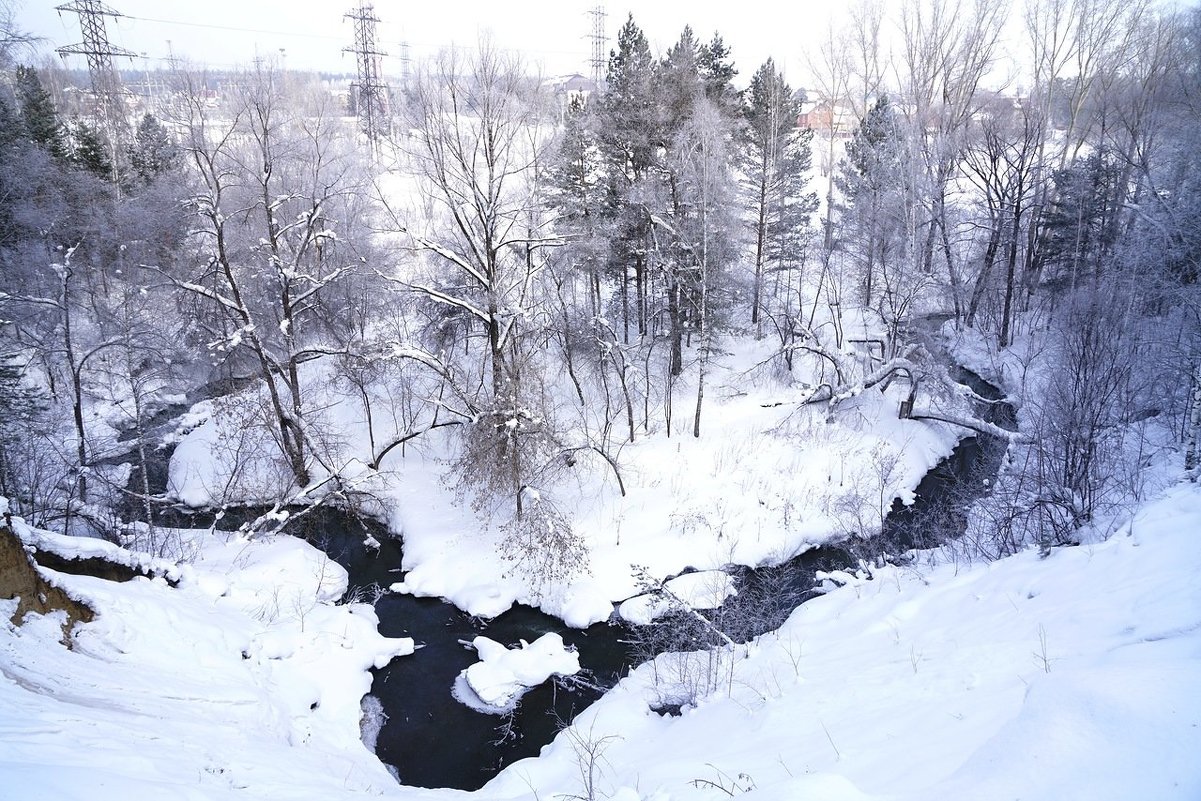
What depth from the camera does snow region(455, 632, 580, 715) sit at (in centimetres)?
1097

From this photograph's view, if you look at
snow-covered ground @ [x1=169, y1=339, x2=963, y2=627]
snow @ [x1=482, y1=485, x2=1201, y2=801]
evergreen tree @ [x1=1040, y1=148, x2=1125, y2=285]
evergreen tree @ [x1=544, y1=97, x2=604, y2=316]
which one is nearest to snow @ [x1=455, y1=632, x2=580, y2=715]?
snow-covered ground @ [x1=169, y1=339, x2=963, y2=627]

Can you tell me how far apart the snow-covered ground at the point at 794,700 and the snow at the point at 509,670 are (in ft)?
5.01

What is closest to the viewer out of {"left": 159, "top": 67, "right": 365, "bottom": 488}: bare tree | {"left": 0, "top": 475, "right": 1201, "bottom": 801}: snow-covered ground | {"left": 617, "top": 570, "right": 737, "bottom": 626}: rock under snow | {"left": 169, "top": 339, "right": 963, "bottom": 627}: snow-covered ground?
{"left": 0, "top": 475, "right": 1201, "bottom": 801}: snow-covered ground

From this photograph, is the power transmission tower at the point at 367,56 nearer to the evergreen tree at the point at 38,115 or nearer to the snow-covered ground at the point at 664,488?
the evergreen tree at the point at 38,115

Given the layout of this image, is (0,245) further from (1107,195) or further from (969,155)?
(1107,195)

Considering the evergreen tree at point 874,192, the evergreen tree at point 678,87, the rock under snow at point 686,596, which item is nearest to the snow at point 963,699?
the rock under snow at point 686,596

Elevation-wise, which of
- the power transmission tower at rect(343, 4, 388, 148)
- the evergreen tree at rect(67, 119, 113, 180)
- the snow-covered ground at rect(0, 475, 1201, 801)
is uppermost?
the power transmission tower at rect(343, 4, 388, 148)

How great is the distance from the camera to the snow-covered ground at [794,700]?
4285mm

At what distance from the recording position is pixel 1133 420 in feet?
45.8

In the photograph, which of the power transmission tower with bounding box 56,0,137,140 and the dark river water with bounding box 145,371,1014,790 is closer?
the dark river water with bounding box 145,371,1014,790

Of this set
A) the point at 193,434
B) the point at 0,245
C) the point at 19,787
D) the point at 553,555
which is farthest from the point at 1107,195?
the point at 0,245

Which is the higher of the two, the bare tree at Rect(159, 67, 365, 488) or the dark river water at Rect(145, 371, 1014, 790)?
the bare tree at Rect(159, 67, 365, 488)

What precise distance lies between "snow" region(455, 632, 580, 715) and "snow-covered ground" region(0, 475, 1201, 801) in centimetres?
153

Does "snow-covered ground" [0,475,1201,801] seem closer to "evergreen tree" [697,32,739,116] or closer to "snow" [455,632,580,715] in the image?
"snow" [455,632,580,715]
